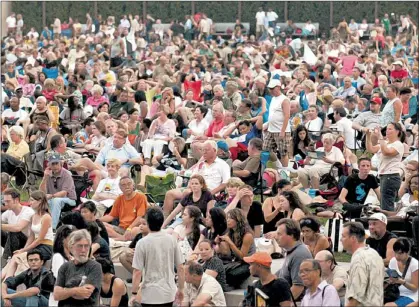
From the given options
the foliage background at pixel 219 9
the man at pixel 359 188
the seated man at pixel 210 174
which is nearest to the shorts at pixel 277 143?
the seated man at pixel 210 174

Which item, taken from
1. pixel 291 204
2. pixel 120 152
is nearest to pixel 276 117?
pixel 120 152

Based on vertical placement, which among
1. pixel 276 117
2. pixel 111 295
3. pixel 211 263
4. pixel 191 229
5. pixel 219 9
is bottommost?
pixel 111 295

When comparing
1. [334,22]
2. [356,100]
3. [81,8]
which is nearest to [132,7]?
[81,8]

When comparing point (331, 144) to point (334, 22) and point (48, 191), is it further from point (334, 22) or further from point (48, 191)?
point (334, 22)

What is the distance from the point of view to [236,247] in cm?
1355

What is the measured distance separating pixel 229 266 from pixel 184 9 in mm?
43522

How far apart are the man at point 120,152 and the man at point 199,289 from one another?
5410 millimetres

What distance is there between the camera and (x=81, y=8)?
5694 cm

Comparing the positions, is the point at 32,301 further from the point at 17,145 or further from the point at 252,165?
the point at 17,145

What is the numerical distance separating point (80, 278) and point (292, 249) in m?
1.97

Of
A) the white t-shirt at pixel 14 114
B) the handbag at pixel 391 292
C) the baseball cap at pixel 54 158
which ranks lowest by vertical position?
the handbag at pixel 391 292

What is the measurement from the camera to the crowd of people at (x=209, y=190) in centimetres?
1222

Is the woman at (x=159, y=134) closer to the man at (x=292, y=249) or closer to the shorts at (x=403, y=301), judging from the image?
the man at (x=292, y=249)

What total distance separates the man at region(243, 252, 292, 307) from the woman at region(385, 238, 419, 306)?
133 centimetres
